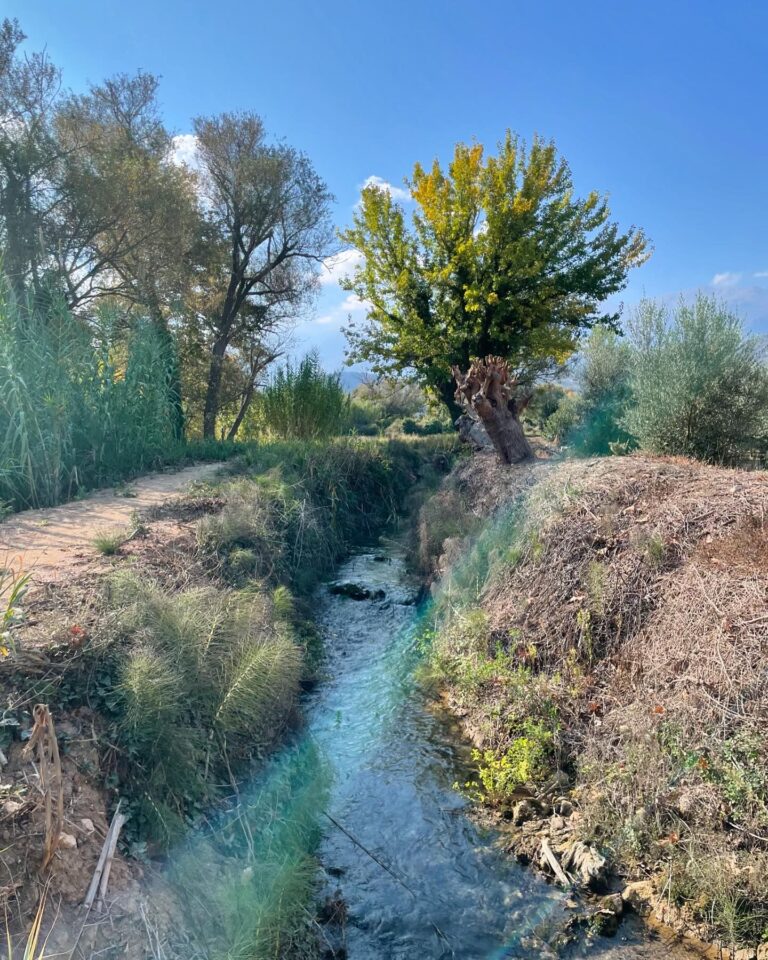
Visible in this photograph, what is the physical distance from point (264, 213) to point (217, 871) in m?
19.2

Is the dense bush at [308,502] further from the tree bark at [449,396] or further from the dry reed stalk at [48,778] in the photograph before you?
the dry reed stalk at [48,778]

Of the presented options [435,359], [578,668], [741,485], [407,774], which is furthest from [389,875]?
[435,359]

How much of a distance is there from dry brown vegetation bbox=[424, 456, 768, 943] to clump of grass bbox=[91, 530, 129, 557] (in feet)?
10.9

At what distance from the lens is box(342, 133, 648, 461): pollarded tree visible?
14.8 meters

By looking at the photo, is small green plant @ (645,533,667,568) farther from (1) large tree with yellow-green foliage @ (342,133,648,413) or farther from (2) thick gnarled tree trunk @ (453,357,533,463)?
(1) large tree with yellow-green foliage @ (342,133,648,413)

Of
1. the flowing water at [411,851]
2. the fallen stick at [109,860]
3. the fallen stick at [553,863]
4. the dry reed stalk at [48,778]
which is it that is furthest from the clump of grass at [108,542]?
the fallen stick at [553,863]

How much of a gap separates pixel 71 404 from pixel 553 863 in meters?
7.77

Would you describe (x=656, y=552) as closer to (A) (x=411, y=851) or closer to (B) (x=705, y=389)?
(A) (x=411, y=851)

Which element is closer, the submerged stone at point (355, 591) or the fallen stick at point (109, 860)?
the fallen stick at point (109, 860)

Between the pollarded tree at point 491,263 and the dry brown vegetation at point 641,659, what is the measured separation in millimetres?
8326

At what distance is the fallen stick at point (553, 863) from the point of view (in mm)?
3867

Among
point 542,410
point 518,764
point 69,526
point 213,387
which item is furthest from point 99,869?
point 542,410

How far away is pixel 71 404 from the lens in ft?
28.3

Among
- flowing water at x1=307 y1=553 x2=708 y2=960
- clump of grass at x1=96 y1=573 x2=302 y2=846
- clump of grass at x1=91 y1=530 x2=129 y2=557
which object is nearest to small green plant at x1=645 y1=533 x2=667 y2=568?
flowing water at x1=307 y1=553 x2=708 y2=960
